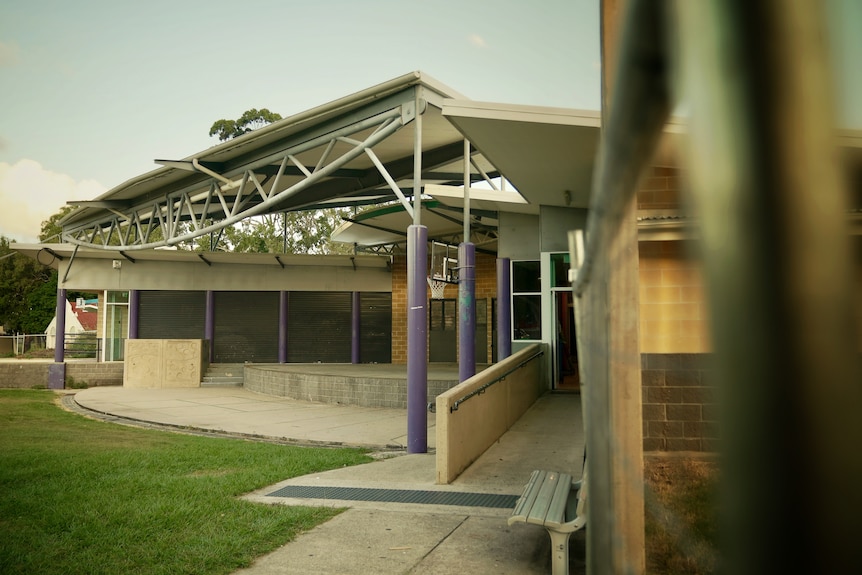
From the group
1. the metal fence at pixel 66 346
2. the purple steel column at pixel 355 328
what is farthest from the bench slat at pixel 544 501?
the metal fence at pixel 66 346

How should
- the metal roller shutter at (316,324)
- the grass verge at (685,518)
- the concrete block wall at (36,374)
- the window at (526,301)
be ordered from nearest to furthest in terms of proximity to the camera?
1. the grass verge at (685,518)
2. the window at (526,301)
3. the concrete block wall at (36,374)
4. the metal roller shutter at (316,324)

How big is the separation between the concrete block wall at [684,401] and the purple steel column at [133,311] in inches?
1063

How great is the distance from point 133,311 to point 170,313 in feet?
4.41

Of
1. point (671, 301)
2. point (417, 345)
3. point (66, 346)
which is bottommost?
point (66, 346)

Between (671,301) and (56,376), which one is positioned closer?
(671,301)

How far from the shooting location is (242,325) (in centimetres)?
2673

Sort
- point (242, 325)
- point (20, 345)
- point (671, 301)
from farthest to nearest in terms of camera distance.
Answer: point (20, 345) < point (242, 325) < point (671, 301)

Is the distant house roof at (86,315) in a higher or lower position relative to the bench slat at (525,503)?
higher

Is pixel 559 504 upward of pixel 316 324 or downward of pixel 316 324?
downward

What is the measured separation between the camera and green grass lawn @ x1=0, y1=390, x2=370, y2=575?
4910 mm

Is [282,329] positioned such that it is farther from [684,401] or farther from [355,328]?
[684,401]

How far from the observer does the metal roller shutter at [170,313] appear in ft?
87.4

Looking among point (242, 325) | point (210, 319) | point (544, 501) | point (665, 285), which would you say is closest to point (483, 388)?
point (544, 501)

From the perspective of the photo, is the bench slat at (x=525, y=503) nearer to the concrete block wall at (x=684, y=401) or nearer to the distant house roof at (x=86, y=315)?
the concrete block wall at (x=684, y=401)
